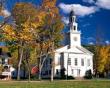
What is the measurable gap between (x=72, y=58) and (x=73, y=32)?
7.13 metres

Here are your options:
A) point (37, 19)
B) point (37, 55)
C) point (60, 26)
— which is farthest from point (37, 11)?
point (37, 55)

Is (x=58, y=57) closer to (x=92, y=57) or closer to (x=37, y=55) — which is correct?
(x=92, y=57)

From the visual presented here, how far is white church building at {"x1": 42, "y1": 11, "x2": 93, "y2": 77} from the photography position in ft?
309

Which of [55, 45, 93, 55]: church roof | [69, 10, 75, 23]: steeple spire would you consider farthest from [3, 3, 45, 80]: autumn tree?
[69, 10, 75, 23]: steeple spire

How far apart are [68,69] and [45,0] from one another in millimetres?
45411

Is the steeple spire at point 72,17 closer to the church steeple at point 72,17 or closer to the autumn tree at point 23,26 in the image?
the church steeple at point 72,17

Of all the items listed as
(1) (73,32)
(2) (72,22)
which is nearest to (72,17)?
(2) (72,22)

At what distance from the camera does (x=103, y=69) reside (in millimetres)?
96125

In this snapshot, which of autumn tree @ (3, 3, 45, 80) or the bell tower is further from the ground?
the bell tower

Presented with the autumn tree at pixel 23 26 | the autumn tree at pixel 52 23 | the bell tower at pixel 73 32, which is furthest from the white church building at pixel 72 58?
the autumn tree at pixel 23 26

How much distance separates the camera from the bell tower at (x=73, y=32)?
97938 mm

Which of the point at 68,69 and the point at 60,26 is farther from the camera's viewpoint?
the point at 68,69

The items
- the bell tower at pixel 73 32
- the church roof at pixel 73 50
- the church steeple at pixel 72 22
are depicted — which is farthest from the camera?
the bell tower at pixel 73 32

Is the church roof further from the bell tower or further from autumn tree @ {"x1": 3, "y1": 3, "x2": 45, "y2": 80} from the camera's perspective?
autumn tree @ {"x1": 3, "y1": 3, "x2": 45, "y2": 80}
